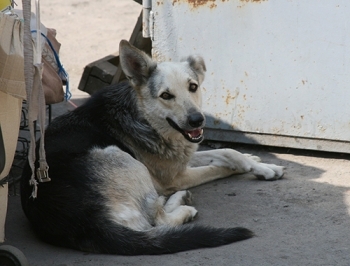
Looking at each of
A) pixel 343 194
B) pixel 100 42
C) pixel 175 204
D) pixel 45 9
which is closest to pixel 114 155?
pixel 175 204

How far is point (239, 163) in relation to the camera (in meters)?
5.13

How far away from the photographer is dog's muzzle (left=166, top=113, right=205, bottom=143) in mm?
4453

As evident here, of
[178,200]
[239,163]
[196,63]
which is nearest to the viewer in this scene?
[178,200]

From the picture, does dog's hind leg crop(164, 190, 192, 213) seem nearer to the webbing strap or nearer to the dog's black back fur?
the dog's black back fur

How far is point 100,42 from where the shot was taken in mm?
9500

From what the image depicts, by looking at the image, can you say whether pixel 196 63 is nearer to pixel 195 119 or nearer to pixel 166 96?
pixel 166 96

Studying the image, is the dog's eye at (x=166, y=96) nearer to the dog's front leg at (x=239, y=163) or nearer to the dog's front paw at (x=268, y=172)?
the dog's front leg at (x=239, y=163)

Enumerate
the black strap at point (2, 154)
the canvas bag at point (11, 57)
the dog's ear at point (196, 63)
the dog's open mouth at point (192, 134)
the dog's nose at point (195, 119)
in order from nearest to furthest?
the canvas bag at point (11, 57), the black strap at point (2, 154), the dog's nose at point (195, 119), the dog's open mouth at point (192, 134), the dog's ear at point (196, 63)

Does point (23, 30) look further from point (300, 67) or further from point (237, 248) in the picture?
point (300, 67)

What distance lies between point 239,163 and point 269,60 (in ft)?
3.24

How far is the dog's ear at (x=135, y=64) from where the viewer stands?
15.2ft

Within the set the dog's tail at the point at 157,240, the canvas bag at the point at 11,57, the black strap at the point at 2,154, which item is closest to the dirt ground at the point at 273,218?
the dog's tail at the point at 157,240

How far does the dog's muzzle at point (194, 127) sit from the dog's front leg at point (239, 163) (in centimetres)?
62

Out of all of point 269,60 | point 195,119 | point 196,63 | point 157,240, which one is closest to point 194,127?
point 195,119
